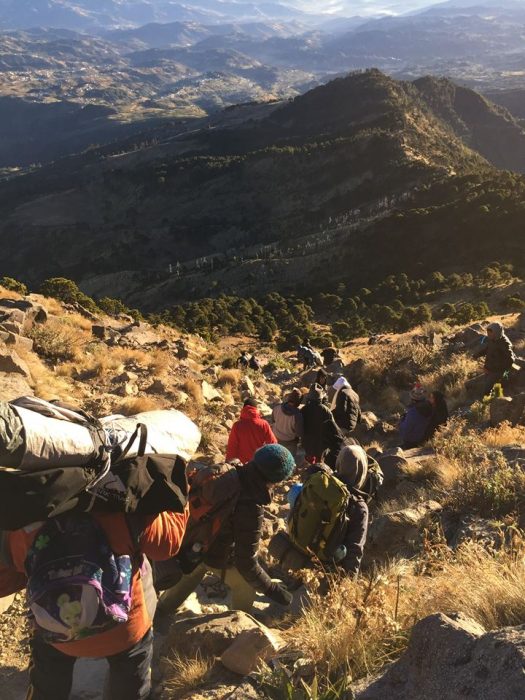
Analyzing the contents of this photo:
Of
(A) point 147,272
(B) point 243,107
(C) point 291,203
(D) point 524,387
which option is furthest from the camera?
(B) point 243,107

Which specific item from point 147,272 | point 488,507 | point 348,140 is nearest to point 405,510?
point 488,507

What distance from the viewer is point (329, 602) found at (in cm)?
276

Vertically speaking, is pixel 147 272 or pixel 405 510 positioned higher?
pixel 405 510

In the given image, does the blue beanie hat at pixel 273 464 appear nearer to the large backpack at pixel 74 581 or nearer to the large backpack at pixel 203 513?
the large backpack at pixel 203 513

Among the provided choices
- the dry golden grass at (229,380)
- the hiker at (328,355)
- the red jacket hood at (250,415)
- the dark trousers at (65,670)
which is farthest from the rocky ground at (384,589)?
the hiker at (328,355)

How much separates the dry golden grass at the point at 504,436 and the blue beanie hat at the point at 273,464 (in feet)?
12.1

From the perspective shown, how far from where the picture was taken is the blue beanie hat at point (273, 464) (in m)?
2.93

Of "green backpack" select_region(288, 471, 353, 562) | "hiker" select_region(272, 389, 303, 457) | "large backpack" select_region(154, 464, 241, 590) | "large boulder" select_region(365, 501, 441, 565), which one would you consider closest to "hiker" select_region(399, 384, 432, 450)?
"hiker" select_region(272, 389, 303, 457)

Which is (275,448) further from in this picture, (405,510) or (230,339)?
(230,339)

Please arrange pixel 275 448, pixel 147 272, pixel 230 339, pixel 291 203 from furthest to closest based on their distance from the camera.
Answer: pixel 291 203 → pixel 147 272 → pixel 230 339 → pixel 275 448

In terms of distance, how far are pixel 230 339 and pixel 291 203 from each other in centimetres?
7323

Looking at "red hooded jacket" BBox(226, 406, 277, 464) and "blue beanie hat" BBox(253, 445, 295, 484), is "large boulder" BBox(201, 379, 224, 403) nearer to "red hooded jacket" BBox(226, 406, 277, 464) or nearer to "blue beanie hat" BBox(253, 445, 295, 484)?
"red hooded jacket" BBox(226, 406, 277, 464)

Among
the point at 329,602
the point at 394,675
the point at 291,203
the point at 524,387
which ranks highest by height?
the point at 394,675

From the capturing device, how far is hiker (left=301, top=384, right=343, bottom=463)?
→ 5734 millimetres
